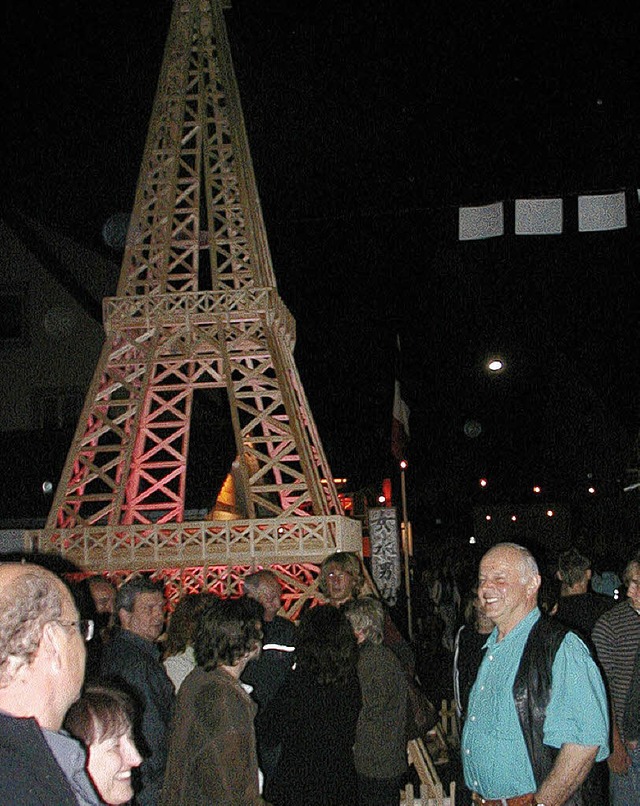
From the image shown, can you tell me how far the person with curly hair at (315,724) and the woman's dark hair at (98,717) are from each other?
2.32m

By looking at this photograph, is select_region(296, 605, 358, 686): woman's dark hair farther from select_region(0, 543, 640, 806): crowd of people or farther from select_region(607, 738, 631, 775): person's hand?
select_region(607, 738, 631, 775): person's hand

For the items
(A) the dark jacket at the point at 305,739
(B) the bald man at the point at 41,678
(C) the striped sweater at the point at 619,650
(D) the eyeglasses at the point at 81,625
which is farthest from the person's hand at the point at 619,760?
(B) the bald man at the point at 41,678

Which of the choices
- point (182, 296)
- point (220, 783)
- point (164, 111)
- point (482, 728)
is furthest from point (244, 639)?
point (164, 111)

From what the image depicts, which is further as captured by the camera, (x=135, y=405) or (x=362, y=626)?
(x=135, y=405)

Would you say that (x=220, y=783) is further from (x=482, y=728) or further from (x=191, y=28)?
(x=191, y=28)

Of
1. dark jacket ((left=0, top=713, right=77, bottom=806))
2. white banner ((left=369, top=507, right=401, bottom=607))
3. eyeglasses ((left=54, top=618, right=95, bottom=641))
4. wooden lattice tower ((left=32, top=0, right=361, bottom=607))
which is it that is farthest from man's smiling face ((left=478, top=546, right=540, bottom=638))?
white banner ((left=369, top=507, right=401, bottom=607))

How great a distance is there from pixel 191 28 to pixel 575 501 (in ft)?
151

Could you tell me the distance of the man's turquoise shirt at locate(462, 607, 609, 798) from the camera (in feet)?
16.3

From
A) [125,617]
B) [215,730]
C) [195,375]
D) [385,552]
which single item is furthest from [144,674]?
[195,375]

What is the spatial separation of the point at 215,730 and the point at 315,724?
1.11 meters

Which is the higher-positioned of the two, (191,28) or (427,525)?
(191,28)

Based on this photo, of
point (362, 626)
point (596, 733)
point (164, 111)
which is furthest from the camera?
point (164, 111)

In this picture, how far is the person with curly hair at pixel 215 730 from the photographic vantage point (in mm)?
4996

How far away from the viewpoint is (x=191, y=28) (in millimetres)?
22359
